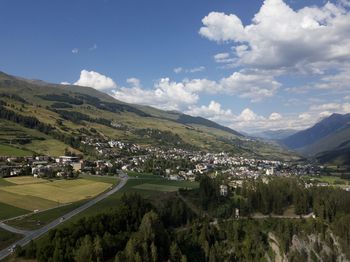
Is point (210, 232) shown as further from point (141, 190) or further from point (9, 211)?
point (9, 211)

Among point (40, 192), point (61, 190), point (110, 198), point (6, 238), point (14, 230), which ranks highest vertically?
point (110, 198)

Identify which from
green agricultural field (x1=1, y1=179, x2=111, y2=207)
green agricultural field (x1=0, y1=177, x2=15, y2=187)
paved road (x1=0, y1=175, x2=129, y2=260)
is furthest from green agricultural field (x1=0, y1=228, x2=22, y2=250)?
green agricultural field (x1=0, y1=177, x2=15, y2=187)

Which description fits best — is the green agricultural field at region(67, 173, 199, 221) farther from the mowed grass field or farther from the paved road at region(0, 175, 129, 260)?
the mowed grass field

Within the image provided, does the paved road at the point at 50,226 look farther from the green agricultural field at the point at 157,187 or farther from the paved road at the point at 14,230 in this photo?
the green agricultural field at the point at 157,187

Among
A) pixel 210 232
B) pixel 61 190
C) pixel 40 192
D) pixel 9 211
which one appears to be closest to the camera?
pixel 9 211

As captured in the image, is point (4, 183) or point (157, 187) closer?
point (4, 183)

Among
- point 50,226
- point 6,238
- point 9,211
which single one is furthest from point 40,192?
point 6,238

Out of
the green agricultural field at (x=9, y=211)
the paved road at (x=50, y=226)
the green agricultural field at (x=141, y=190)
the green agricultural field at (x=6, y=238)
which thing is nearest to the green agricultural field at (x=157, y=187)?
the green agricultural field at (x=141, y=190)
